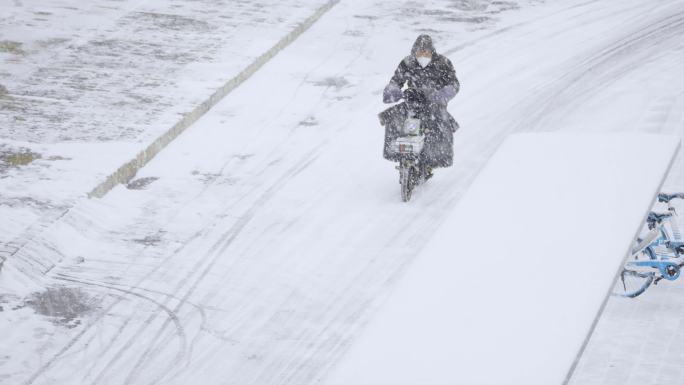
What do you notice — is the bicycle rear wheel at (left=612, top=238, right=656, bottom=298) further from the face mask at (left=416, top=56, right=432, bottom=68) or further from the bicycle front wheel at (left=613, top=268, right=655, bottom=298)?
the face mask at (left=416, top=56, right=432, bottom=68)

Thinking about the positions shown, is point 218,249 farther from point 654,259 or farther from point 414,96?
point 654,259

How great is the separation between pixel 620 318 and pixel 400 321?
333 cm

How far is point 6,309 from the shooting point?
9250 millimetres

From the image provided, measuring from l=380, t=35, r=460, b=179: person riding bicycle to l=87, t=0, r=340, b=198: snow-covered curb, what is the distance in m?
2.76

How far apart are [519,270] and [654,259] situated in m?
2.67

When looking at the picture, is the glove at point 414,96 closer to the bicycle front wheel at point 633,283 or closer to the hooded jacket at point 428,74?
the hooded jacket at point 428,74

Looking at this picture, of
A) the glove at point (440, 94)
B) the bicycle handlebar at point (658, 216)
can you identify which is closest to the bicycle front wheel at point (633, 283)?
the bicycle handlebar at point (658, 216)

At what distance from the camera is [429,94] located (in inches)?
457

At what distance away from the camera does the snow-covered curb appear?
11.8m

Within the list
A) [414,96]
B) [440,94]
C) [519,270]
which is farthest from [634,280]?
[414,96]

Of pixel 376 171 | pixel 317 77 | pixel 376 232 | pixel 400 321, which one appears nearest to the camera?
pixel 400 321

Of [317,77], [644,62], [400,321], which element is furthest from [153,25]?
[400,321]

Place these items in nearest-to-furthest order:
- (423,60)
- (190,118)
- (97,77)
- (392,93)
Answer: (392,93)
(423,60)
(190,118)
(97,77)

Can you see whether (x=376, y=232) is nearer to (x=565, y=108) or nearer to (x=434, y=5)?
(x=565, y=108)
